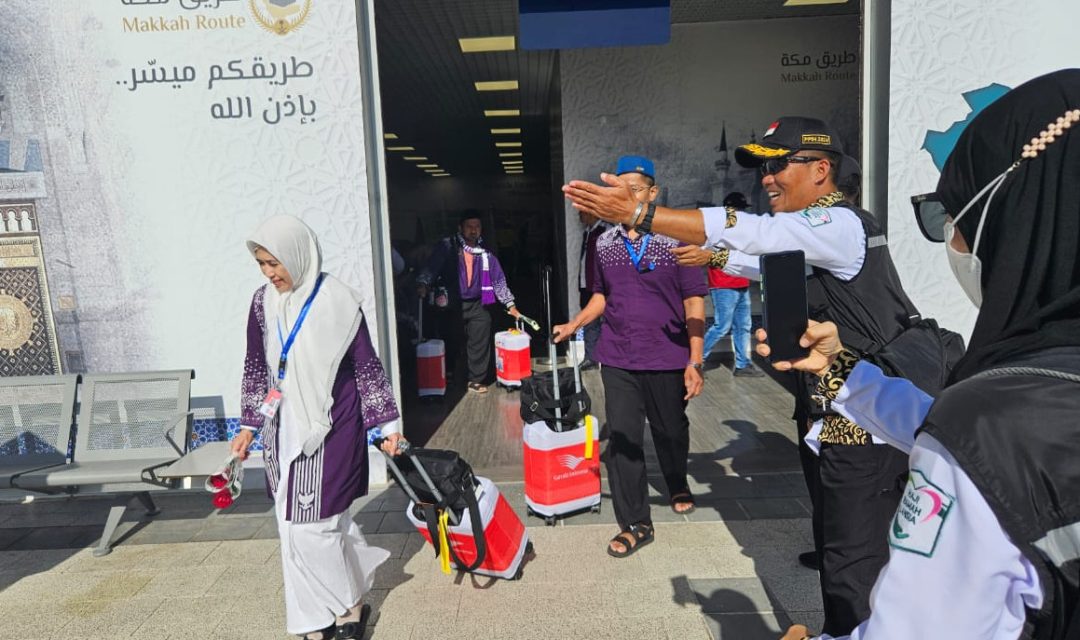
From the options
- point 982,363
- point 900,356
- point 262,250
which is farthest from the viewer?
point 262,250

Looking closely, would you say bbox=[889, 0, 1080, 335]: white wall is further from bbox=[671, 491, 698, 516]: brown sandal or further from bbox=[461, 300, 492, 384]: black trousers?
bbox=[461, 300, 492, 384]: black trousers

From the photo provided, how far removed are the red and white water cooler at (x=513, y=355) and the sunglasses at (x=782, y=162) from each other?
5.30 m

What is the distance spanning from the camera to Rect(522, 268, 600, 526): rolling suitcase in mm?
4066

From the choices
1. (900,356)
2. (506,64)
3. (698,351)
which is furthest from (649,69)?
(900,356)

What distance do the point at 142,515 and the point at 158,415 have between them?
71cm

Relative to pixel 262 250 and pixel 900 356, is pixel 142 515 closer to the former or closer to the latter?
pixel 262 250

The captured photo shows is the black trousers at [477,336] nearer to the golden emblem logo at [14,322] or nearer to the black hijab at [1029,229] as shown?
the golden emblem logo at [14,322]

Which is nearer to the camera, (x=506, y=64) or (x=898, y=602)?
(x=898, y=602)

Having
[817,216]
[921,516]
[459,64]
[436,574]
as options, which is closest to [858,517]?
[817,216]

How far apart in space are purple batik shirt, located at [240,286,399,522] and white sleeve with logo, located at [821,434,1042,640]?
8.05 ft

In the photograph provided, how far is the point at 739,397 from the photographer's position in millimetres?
7258

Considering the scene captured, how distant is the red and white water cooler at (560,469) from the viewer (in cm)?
409

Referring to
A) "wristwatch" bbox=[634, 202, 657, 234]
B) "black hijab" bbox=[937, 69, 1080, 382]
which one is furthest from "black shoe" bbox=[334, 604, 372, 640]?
"black hijab" bbox=[937, 69, 1080, 382]

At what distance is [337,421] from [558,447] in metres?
1.49
